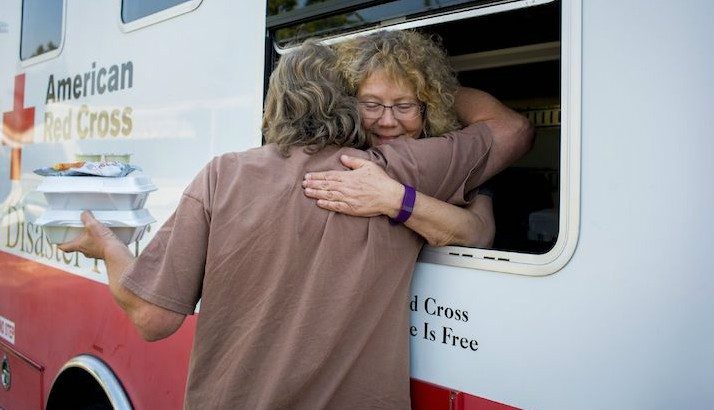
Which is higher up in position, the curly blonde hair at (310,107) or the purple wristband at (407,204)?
the curly blonde hair at (310,107)

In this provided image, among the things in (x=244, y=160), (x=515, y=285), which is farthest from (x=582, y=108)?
(x=244, y=160)

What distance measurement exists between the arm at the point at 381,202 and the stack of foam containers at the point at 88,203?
69 cm

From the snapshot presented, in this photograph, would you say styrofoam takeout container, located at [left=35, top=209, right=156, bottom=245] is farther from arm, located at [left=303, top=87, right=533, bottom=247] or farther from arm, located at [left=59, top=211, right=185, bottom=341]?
arm, located at [left=303, top=87, right=533, bottom=247]

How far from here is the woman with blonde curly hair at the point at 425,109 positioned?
1.58 m

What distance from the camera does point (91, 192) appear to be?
1780 mm

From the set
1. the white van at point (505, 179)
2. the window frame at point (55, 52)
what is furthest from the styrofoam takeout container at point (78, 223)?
the window frame at point (55, 52)

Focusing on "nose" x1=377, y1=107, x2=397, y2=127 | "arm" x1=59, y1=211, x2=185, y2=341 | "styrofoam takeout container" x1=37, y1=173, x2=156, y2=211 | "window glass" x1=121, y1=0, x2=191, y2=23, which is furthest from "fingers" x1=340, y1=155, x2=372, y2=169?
"window glass" x1=121, y1=0, x2=191, y2=23

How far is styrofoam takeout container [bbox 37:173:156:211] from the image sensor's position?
5.75 ft

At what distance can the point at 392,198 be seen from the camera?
58.1 inches

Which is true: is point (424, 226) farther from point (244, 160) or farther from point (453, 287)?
point (244, 160)

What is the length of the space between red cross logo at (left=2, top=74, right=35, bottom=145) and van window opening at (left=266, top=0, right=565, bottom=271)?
2131mm

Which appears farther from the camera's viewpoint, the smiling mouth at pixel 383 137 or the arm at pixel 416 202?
the smiling mouth at pixel 383 137

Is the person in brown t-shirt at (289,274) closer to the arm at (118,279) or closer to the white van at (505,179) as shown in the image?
the arm at (118,279)

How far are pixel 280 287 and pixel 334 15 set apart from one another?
34.7 inches
